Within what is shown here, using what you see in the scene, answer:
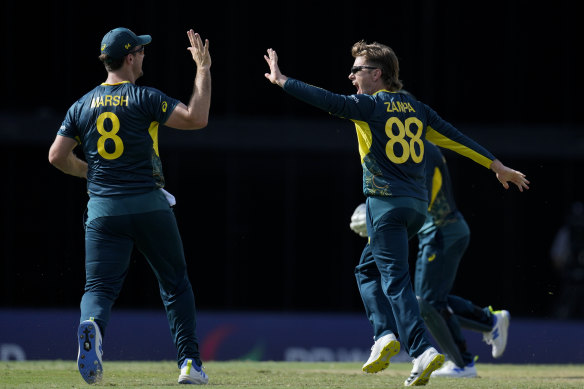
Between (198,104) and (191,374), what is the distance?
66.8 inches

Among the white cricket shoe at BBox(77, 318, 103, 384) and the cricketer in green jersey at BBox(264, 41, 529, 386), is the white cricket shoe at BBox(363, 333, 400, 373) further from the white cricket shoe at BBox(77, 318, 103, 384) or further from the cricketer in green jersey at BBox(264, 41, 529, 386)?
the white cricket shoe at BBox(77, 318, 103, 384)

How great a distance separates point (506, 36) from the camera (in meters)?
15.9

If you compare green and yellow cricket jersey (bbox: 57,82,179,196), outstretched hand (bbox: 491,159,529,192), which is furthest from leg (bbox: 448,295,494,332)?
green and yellow cricket jersey (bbox: 57,82,179,196)

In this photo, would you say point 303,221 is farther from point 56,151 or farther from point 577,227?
point 56,151

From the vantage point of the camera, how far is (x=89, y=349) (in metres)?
6.54

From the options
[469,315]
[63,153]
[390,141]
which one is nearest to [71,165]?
[63,153]

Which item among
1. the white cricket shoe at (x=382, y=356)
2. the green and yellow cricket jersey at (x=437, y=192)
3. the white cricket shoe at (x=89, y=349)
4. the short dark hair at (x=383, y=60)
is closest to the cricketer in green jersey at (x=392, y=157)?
the short dark hair at (x=383, y=60)

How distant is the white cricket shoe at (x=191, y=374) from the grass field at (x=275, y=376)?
9 cm

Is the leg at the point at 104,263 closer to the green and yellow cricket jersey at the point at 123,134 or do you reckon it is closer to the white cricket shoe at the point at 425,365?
the green and yellow cricket jersey at the point at 123,134

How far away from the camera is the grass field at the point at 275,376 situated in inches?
286

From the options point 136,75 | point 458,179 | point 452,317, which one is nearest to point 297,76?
point 458,179

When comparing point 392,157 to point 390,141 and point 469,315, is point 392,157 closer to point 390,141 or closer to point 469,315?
point 390,141

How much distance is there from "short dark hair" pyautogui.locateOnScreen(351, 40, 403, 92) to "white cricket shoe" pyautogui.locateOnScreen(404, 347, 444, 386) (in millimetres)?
1795

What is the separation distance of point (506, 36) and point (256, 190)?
4244mm
